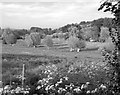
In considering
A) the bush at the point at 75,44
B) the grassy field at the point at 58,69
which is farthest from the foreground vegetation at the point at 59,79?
the bush at the point at 75,44

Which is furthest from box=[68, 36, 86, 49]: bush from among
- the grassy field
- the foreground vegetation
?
the foreground vegetation

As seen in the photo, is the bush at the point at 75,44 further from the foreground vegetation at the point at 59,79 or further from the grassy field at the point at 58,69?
the foreground vegetation at the point at 59,79

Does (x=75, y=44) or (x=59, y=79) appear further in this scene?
(x=75, y=44)

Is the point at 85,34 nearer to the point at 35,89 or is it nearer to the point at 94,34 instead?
the point at 94,34

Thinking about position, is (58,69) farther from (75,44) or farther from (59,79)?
(75,44)

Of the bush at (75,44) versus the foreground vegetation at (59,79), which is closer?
the foreground vegetation at (59,79)

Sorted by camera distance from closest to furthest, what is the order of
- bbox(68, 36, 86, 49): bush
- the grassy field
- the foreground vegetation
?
the foreground vegetation < the grassy field < bbox(68, 36, 86, 49): bush

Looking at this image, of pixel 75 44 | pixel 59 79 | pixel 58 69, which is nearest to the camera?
pixel 59 79

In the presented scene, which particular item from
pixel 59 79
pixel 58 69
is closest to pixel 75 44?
pixel 58 69

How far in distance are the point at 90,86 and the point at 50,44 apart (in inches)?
1949

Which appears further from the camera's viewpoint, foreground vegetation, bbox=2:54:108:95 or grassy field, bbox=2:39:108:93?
grassy field, bbox=2:39:108:93

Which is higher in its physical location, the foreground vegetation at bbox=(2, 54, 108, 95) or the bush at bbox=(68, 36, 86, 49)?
the foreground vegetation at bbox=(2, 54, 108, 95)

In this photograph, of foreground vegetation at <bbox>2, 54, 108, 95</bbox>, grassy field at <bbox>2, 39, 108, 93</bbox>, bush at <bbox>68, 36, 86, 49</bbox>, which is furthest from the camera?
bush at <bbox>68, 36, 86, 49</bbox>

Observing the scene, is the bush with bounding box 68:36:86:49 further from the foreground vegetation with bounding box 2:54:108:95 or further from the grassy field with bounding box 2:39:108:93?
the foreground vegetation with bounding box 2:54:108:95
